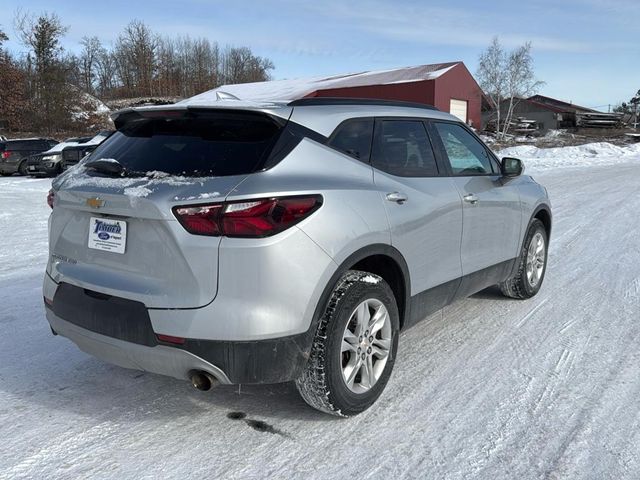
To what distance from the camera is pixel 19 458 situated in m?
2.78

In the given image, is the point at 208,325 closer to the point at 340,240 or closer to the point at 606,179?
the point at 340,240

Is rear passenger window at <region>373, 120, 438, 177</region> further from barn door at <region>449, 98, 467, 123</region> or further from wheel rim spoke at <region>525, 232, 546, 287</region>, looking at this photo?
barn door at <region>449, 98, 467, 123</region>

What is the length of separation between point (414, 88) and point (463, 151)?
31682 mm

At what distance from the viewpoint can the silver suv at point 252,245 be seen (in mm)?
2660

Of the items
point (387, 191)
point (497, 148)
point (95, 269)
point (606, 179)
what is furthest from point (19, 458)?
point (497, 148)

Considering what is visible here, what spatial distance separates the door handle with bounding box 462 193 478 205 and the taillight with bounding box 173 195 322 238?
5.95 ft

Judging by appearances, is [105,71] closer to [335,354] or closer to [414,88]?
[414,88]

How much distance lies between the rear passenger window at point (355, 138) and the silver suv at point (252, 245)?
0.4 inches

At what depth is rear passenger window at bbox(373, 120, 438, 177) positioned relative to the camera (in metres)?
3.50

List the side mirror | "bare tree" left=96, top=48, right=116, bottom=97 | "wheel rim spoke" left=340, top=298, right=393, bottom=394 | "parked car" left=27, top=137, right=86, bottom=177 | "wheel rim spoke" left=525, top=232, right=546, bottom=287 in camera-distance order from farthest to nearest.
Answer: "bare tree" left=96, top=48, right=116, bottom=97 < "parked car" left=27, top=137, right=86, bottom=177 < "wheel rim spoke" left=525, top=232, right=546, bottom=287 < the side mirror < "wheel rim spoke" left=340, top=298, right=393, bottom=394

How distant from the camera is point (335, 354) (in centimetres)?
298

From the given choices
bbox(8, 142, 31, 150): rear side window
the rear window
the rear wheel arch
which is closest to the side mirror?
the rear wheel arch

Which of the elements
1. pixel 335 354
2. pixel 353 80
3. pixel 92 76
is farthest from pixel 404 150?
pixel 92 76

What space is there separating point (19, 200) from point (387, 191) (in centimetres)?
1174
